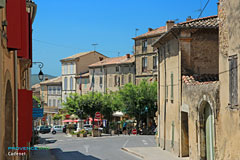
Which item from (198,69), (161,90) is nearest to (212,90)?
(198,69)

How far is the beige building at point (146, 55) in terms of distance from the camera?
54031 millimetres

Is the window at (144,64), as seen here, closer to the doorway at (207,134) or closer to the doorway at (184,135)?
the doorway at (184,135)

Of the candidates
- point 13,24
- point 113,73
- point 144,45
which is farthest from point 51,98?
point 13,24

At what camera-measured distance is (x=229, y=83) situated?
47.4ft

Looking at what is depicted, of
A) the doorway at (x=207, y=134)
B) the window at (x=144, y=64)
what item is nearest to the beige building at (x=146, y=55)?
the window at (x=144, y=64)

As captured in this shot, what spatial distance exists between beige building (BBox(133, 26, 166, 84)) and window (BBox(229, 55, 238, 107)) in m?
38.0

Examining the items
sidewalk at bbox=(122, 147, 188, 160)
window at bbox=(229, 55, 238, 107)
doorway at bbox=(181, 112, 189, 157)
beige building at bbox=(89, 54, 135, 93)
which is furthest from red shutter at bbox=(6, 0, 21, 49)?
beige building at bbox=(89, 54, 135, 93)

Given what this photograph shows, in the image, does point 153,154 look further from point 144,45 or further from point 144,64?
point 144,45

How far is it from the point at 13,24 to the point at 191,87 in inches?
484

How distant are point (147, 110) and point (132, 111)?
1838 mm

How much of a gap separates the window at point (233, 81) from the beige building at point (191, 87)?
6.01 feet

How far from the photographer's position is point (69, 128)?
166 ft

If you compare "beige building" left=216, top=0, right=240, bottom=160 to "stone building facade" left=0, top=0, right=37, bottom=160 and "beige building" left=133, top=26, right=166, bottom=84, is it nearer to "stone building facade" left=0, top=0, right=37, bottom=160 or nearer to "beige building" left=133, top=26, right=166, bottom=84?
"stone building facade" left=0, top=0, right=37, bottom=160

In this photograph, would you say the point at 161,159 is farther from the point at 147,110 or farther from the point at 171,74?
the point at 147,110
